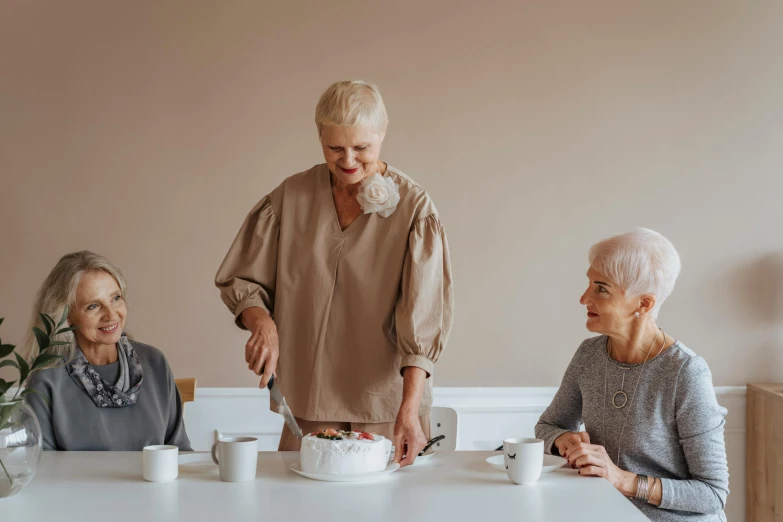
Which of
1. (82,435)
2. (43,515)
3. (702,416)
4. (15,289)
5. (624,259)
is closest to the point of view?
(43,515)

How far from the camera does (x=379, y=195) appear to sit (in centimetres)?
184

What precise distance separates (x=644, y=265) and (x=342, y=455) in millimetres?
836

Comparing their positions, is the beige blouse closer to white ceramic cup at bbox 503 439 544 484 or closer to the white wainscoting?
white ceramic cup at bbox 503 439 544 484

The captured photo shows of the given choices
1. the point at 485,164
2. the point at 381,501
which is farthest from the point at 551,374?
the point at 381,501

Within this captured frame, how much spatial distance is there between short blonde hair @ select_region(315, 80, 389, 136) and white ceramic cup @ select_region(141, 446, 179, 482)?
76 cm

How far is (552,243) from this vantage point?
3293 millimetres

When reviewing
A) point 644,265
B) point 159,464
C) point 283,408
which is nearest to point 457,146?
point 644,265

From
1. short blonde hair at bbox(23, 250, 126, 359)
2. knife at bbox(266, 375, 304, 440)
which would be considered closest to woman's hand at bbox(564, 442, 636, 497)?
knife at bbox(266, 375, 304, 440)

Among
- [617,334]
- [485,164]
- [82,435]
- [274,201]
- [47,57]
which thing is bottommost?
[82,435]

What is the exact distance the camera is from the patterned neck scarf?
2119 mm

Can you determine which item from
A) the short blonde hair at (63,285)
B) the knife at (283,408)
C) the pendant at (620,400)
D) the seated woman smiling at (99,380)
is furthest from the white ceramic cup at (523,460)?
the short blonde hair at (63,285)

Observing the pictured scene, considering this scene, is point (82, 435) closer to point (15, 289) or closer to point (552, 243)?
point (15, 289)

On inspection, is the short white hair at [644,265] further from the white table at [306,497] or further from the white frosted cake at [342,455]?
the white frosted cake at [342,455]

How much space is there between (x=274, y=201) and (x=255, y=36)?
142 centimetres
